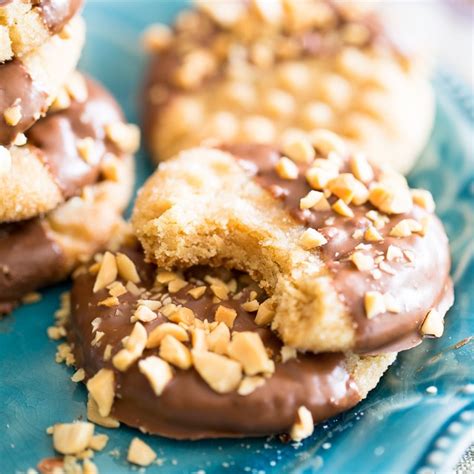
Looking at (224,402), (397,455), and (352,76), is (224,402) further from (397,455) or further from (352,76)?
(352,76)

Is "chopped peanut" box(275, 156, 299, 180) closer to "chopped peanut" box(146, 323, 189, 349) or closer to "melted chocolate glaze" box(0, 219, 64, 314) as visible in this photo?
"chopped peanut" box(146, 323, 189, 349)

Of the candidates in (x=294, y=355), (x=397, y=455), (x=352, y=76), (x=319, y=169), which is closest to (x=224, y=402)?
(x=294, y=355)

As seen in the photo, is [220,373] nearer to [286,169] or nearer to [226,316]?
[226,316]

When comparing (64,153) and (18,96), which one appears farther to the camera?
(64,153)

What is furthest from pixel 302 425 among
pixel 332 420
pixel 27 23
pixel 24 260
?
pixel 27 23

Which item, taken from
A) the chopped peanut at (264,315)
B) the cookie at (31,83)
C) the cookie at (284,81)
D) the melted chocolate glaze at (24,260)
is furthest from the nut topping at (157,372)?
the cookie at (284,81)

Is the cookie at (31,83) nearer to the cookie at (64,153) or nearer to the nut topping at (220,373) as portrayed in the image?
the cookie at (64,153)
